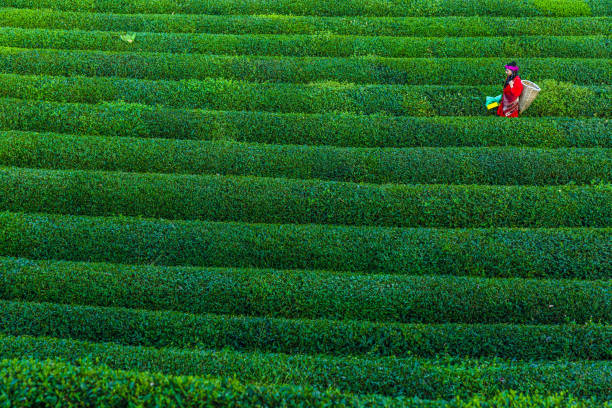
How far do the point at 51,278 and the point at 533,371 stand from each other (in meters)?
7.69

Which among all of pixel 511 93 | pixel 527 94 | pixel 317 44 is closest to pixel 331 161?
pixel 511 93

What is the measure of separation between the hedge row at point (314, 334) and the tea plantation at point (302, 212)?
0.03 m

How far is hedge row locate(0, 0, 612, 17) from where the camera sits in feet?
58.7

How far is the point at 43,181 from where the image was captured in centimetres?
1161

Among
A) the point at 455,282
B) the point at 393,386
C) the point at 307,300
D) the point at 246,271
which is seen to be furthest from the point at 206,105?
the point at 393,386

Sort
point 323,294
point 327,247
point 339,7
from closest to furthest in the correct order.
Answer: point 323,294 < point 327,247 < point 339,7

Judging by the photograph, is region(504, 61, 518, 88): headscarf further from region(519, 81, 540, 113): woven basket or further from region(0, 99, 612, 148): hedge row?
region(0, 99, 612, 148): hedge row

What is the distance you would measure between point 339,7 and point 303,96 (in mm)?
5218

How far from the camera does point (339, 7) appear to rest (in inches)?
712

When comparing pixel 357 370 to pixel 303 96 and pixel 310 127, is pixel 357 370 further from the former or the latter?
pixel 303 96

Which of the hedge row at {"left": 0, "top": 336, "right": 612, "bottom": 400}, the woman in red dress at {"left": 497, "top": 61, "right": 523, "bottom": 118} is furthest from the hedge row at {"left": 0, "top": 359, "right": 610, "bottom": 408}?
the woman in red dress at {"left": 497, "top": 61, "right": 523, "bottom": 118}

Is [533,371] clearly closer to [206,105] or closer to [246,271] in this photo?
[246,271]

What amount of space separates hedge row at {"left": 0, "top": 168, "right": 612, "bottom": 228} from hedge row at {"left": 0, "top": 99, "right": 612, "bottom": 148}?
6.11 ft

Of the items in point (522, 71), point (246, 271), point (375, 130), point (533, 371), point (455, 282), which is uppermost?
point (522, 71)
